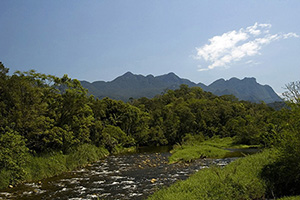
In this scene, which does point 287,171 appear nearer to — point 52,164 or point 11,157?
point 11,157

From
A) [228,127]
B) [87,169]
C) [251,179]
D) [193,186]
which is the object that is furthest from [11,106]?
[228,127]

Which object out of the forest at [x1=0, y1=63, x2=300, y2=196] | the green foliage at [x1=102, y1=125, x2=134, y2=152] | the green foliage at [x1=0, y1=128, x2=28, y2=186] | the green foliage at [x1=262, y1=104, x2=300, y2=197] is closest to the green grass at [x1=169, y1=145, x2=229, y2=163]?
the forest at [x1=0, y1=63, x2=300, y2=196]

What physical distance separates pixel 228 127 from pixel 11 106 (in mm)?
52962

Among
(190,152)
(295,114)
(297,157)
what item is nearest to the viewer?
(297,157)

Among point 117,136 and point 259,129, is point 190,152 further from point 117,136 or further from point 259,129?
point 259,129

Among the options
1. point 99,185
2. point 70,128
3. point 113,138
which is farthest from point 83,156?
point 113,138

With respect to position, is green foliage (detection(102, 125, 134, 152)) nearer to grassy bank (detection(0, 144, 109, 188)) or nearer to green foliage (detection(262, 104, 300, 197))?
grassy bank (detection(0, 144, 109, 188))

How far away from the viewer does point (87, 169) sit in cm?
2406

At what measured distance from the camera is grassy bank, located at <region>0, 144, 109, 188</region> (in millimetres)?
18583

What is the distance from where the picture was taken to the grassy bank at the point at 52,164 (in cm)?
1858

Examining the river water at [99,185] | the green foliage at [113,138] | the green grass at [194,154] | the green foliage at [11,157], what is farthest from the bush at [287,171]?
A: the green foliage at [113,138]

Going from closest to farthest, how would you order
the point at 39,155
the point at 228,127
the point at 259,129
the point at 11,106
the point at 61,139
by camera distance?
the point at 11,106
the point at 39,155
the point at 61,139
the point at 259,129
the point at 228,127

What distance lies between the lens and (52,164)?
21.8m

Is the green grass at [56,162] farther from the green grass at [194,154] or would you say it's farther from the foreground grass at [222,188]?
the foreground grass at [222,188]
